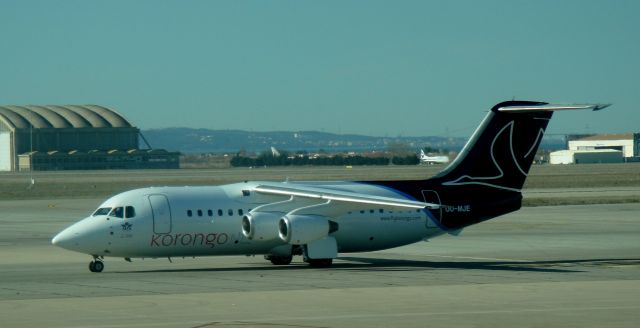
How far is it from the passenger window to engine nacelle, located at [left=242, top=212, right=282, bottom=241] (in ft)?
9.71

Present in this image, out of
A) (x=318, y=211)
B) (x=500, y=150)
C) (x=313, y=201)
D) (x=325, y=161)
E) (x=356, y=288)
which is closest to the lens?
(x=356, y=288)

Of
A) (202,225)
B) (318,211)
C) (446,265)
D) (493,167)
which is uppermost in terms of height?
(493,167)

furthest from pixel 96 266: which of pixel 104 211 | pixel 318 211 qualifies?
pixel 318 211

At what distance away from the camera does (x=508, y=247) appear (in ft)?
128

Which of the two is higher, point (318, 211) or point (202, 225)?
point (318, 211)

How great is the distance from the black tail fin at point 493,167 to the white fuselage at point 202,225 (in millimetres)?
1009

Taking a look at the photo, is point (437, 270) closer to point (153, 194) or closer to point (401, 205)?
point (401, 205)

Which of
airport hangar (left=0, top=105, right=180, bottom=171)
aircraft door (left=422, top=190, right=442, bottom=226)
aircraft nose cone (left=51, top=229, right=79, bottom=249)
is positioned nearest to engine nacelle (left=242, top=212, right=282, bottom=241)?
aircraft nose cone (left=51, top=229, right=79, bottom=249)

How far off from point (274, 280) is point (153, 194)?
5077 millimetres

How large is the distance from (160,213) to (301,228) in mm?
3776

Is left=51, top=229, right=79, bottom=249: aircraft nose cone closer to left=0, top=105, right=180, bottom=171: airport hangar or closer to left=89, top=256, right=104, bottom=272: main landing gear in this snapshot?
left=89, top=256, right=104, bottom=272: main landing gear

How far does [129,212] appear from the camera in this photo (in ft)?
101

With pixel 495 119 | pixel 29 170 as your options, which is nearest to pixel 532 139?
pixel 495 119

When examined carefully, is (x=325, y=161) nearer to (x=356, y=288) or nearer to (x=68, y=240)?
(x=68, y=240)
